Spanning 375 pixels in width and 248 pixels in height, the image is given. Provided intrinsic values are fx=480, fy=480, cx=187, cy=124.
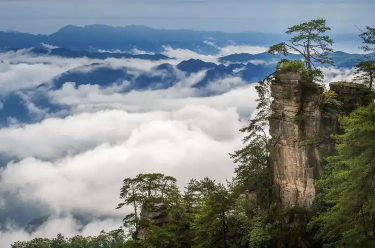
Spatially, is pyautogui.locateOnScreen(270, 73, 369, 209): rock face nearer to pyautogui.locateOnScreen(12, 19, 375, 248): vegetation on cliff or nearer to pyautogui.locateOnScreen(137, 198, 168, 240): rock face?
pyautogui.locateOnScreen(12, 19, 375, 248): vegetation on cliff

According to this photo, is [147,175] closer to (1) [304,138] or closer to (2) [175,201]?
(2) [175,201]

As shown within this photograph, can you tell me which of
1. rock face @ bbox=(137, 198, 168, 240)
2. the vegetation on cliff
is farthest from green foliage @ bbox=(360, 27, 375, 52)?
rock face @ bbox=(137, 198, 168, 240)

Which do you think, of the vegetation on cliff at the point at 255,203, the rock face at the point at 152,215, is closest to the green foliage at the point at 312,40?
the vegetation on cliff at the point at 255,203

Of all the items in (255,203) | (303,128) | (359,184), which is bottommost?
Result: (359,184)

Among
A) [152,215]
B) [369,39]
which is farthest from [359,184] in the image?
[152,215]

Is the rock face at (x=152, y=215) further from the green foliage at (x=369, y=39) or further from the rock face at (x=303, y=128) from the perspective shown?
the green foliage at (x=369, y=39)

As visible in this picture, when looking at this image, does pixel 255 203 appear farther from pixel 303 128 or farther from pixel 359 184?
pixel 359 184
